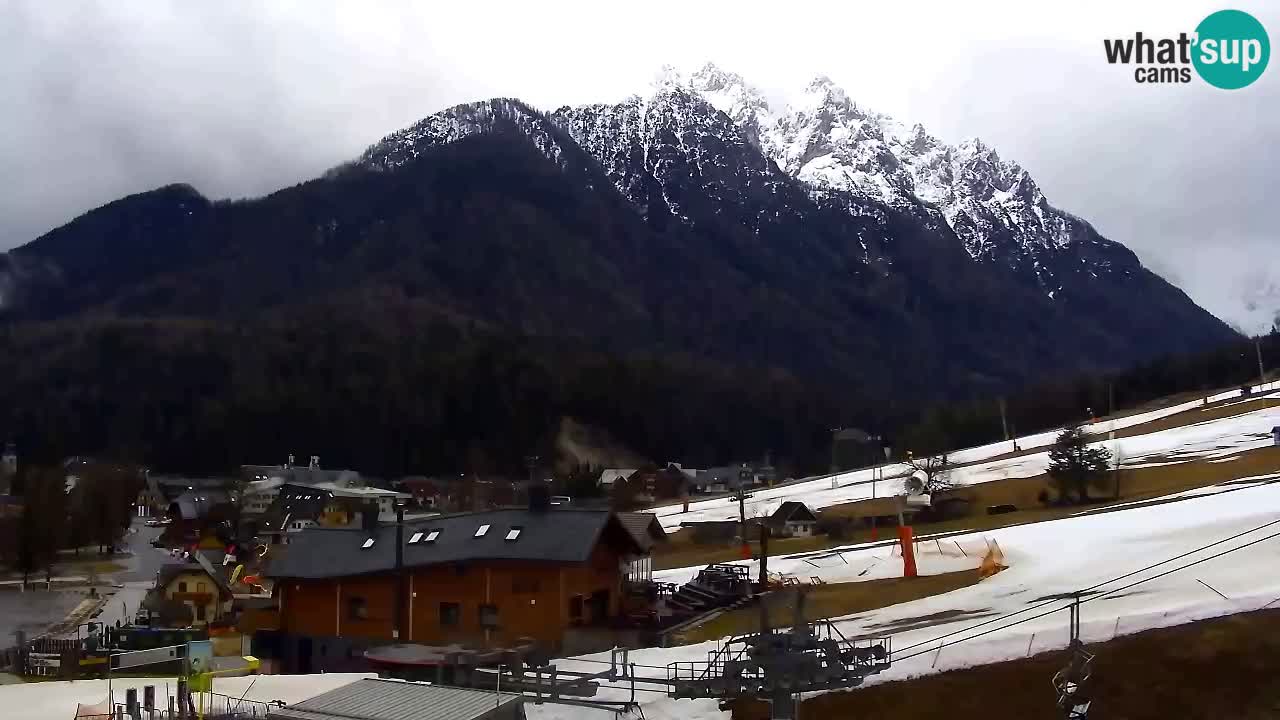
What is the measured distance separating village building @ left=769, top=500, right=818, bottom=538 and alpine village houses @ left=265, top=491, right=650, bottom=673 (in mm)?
33728

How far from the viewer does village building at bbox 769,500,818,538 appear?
72.8 metres

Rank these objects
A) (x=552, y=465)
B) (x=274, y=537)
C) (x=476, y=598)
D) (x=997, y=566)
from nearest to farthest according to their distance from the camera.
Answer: (x=476, y=598) < (x=997, y=566) < (x=274, y=537) < (x=552, y=465)

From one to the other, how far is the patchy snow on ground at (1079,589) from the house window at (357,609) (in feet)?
31.4

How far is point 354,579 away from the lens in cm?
3888

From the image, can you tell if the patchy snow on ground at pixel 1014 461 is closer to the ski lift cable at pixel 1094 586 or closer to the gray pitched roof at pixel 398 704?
the ski lift cable at pixel 1094 586

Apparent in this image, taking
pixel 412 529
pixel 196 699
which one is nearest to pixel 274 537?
pixel 412 529

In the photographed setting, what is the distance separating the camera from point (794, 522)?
2886 inches

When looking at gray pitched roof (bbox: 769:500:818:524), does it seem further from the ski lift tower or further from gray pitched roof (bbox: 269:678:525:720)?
gray pitched roof (bbox: 269:678:525:720)

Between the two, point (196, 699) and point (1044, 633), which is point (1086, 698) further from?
point (196, 699)

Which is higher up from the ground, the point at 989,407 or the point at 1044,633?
the point at 989,407

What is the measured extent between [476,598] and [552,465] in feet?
423

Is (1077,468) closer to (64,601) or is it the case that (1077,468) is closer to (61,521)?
(64,601)

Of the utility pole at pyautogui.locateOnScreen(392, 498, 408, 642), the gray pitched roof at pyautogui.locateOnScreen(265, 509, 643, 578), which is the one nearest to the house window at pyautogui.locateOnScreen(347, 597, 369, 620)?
the gray pitched roof at pyautogui.locateOnScreen(265, 509, 643, 578)

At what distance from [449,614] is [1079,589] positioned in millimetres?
20213
